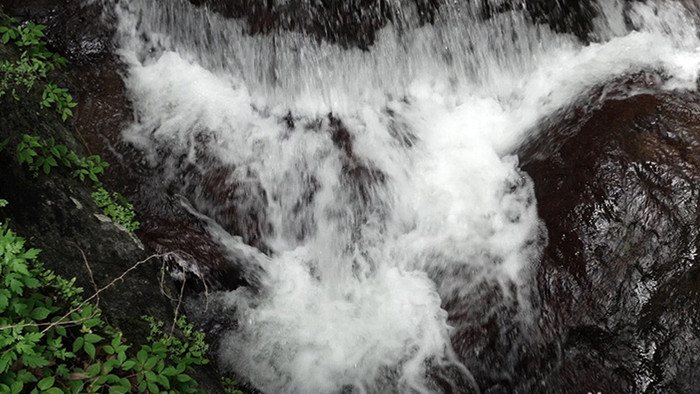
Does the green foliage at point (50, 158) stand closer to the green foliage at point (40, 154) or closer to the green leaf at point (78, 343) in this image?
the green foliage at point (40, 154)

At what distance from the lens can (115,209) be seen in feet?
13.4

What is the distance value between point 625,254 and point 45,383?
3484 millimetres

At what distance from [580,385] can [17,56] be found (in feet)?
16.3

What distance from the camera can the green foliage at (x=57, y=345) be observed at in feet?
7.77

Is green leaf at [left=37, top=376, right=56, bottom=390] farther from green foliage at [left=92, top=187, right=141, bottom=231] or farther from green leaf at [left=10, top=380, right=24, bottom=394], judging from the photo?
green foliage at [left=92, top=187, right=141, bottom=231]

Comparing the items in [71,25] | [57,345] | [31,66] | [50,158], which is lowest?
[57,345]

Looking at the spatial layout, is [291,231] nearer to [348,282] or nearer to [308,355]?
[348,282]

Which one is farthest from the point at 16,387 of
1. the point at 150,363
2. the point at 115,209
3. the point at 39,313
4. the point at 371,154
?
the point at 371,154

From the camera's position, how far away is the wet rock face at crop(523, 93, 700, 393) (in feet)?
11.7

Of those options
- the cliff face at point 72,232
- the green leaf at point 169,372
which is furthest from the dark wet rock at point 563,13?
the green leaf at point 169,372

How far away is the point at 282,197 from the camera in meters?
4.77

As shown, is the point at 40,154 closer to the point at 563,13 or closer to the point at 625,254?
the point at 625,254

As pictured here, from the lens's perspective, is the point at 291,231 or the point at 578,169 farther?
the point at 291,231

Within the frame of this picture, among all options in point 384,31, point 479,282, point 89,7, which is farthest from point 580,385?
point 89,7
